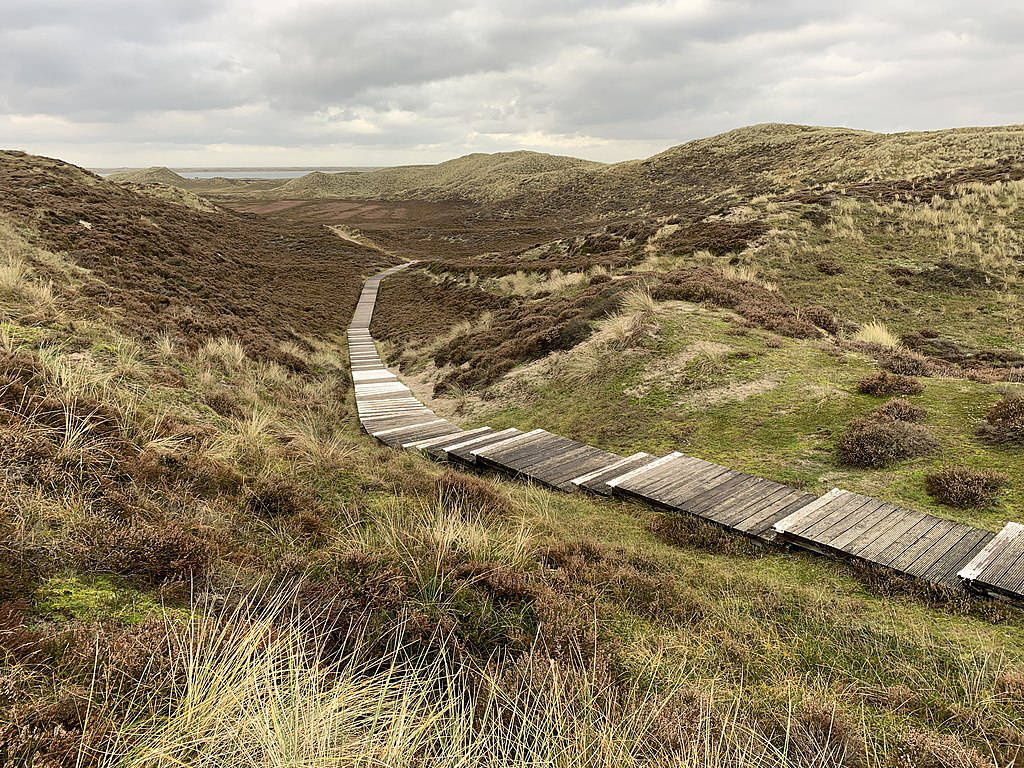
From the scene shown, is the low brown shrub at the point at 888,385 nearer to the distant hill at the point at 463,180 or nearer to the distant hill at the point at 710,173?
the distant hill at the point at 710,173

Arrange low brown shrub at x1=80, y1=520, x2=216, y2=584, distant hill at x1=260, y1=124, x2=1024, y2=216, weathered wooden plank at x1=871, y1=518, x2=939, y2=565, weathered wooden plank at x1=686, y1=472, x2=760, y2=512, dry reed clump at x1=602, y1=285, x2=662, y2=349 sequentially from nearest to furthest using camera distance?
low brown shrub at x1=80, y1=520, x2=216, y2=584, weathered wooden plank at x1=871, y1=518, x2=939, y2=565, weathered wooden plank at x1=686, y1=472, x2=760, y2=512, dry reed clump at x1=602, y1=285, x2=662, y2=349, distant hill at x1=260, y1=124, x2=1024, y2=216

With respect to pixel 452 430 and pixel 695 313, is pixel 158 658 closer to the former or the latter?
pixel 452 430

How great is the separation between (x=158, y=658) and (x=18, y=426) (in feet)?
10.0

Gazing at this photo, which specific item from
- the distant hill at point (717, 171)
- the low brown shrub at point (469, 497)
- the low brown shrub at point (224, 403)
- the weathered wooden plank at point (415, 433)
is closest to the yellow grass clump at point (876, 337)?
the weathered wooden plank at point (415, 433)

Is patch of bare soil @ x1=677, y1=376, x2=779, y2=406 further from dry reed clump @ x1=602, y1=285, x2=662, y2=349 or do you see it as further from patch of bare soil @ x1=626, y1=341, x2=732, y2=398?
dry reed clump @ x1=602, y1=285, x2=662, y2=349

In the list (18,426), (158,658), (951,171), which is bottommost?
(158,658)

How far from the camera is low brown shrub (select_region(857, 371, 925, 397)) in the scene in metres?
8.27

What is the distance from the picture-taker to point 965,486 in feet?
18.3

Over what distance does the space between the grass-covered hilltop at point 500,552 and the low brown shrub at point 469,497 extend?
0.07 meters

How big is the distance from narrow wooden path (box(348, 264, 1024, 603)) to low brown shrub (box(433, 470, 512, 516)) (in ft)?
3.94

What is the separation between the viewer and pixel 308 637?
9.94 feet

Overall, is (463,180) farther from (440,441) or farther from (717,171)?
(440,441)

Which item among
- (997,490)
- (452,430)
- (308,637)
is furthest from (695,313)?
(308,637)

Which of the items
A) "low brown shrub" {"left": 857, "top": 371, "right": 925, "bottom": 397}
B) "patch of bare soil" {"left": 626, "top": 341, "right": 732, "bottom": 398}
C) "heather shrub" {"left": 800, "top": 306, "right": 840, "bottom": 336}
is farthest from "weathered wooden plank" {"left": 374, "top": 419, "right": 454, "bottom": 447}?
"heather shrub" {"left": 800, "top": 306, "right": 840, "bottom": 336}
